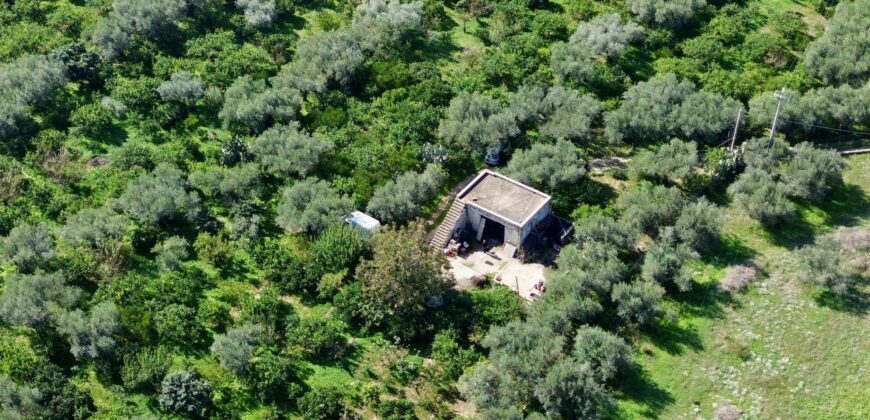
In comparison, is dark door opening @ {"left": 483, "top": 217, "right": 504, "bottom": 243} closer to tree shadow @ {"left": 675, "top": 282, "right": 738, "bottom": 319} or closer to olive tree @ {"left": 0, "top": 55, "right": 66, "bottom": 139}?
tree shadow @ {"left": 675, "top": 282, "right": 738, "bottom": 319}

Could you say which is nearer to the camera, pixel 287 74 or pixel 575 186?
pixel 575 186

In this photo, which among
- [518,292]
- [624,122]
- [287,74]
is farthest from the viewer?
[287,74]

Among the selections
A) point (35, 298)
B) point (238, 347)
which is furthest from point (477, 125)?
point (35, 298)

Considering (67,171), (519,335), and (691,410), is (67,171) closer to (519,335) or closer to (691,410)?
(519,335)

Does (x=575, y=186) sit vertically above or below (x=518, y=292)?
above

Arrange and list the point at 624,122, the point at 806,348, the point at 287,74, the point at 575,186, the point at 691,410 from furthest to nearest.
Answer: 1. the point at 287,74
2. the point at 624,122
3. the point at 575,186
4. the point at 806,348
5. the point at 691,410

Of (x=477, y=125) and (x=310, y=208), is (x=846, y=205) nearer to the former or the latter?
(x=477, y=125)

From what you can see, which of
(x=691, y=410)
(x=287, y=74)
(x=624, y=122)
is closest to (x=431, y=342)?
(x=691, y=410)
